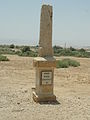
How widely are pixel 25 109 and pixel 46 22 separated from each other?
321cm

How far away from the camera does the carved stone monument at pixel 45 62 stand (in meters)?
9.85

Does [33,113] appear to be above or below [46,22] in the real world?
below

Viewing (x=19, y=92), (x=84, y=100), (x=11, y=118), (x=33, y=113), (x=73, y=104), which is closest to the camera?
(x=11, y=118)

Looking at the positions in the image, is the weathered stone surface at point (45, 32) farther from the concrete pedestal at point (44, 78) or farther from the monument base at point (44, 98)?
the monument base at point (44, 98)

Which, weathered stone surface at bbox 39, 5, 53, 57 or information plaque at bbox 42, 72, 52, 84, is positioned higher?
weathered stone surface at bbox 39, 5, 53, 57

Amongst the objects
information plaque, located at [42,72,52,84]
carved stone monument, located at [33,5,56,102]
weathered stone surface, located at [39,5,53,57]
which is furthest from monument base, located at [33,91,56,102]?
weathered stone surface, located at [39,5,53,57]

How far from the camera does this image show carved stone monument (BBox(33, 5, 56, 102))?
388 inches

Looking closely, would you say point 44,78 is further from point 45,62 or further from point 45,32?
point 45,32

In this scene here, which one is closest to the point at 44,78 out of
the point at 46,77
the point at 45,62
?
the point at 46,77

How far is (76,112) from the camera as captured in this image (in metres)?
8.52

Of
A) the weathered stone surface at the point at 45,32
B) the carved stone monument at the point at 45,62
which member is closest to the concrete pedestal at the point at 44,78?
the carved stone monument at the point at 45,62

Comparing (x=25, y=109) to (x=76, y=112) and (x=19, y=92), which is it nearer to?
(x=76, y=112)

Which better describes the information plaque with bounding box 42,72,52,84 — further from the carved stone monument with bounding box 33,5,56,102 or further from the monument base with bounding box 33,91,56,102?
the monument base with bounding box 33,91,56,102

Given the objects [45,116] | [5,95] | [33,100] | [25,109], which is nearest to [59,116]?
[45,116]
